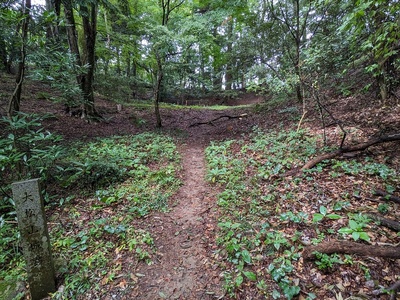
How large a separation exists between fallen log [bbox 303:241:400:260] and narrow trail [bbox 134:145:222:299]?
1283mm

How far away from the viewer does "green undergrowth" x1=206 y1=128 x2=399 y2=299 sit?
253 cm

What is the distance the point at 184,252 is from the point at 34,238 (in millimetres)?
2071

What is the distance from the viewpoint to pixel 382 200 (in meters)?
3.34

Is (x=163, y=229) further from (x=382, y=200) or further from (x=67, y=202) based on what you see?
(x=382, y=200)

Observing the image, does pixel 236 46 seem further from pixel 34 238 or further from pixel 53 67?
pixel 34 238

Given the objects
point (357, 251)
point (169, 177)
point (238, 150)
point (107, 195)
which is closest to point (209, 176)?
point (169, 177)

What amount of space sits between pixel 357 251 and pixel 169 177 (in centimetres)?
403

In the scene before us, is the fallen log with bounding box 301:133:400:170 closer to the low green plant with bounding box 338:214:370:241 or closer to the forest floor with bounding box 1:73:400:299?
the forest floor with bounding box 1:73:400:299

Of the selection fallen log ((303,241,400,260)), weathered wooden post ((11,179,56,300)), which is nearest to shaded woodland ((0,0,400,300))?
fallen log ((303,241,400,260))

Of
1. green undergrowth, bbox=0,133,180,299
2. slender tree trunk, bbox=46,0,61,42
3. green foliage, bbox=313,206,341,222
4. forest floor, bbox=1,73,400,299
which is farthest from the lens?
slender tree trunk, bbox=46,0,61,42

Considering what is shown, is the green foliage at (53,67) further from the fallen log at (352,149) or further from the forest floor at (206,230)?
the fallen log at (352,149)

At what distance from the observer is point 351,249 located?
2.55 metres

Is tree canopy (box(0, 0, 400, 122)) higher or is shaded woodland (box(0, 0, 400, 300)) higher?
tree canopy (box(0, 0, 400, 122))

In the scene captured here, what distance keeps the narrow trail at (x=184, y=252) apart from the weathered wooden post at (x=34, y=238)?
1.18 metres
